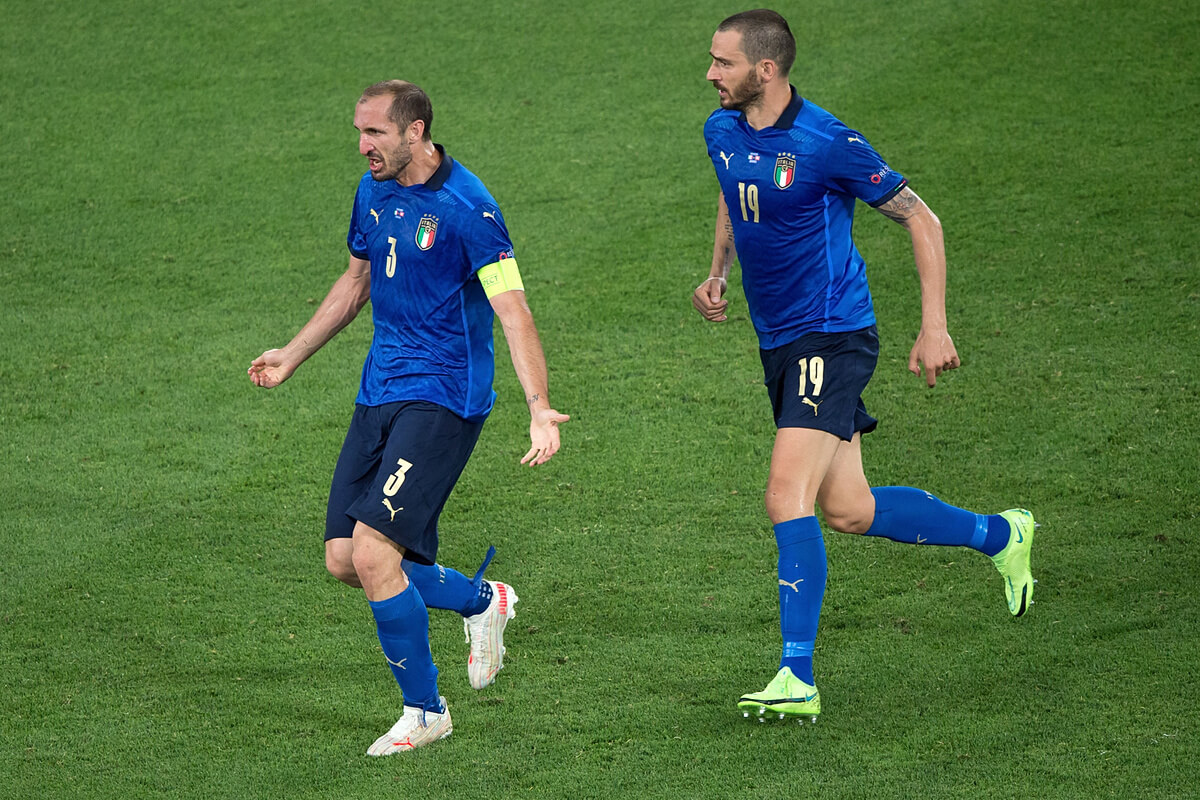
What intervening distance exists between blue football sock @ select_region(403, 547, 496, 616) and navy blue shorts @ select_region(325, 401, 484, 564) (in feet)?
0.70

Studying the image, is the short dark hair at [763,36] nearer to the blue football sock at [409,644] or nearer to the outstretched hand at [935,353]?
the outstretched hand at [935,353]

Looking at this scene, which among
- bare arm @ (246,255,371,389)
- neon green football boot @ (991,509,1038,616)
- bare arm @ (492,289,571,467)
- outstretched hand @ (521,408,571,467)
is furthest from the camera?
neon green football boot @ (991,509,1038,616)

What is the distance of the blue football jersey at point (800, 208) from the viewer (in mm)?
4184

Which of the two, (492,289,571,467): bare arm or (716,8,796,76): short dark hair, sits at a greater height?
(716,8,796,76): short dark hair

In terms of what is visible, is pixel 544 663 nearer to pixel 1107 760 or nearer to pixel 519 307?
pixel 519 307

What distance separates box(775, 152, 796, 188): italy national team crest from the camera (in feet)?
13.8

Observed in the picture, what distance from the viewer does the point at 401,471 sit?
4.02 metres

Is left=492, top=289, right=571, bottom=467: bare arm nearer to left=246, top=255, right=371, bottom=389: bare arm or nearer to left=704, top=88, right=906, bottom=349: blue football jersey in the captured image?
left=246, top=255, right=371, bottom=389: bare arm

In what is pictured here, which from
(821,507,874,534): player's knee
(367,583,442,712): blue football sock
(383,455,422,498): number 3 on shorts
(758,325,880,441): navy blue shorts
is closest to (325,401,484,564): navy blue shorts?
(383,455,422,498): number 3 on shorts

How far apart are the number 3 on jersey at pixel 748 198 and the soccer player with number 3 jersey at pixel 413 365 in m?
0.74

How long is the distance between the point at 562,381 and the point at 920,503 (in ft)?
8.36

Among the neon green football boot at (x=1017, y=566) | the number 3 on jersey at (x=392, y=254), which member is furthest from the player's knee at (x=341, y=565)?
the neon green football boot at (x=1017, y=566)

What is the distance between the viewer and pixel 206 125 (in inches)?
→ 380

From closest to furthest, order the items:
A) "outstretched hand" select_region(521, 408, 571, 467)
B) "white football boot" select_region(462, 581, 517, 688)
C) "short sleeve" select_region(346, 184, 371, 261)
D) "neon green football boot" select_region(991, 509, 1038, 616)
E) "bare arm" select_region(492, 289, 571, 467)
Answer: "outstretched hand" select_region(521, 408, 571, 467) < "bare arm" select_region(492, 289, 571, 467) < "short sleeve" select_region(346, 184, 371, 261) < "white football boot" select_region(462, 581, 517, 688) < "neon green football boot" select_region(991, 509, 1038, 616)
